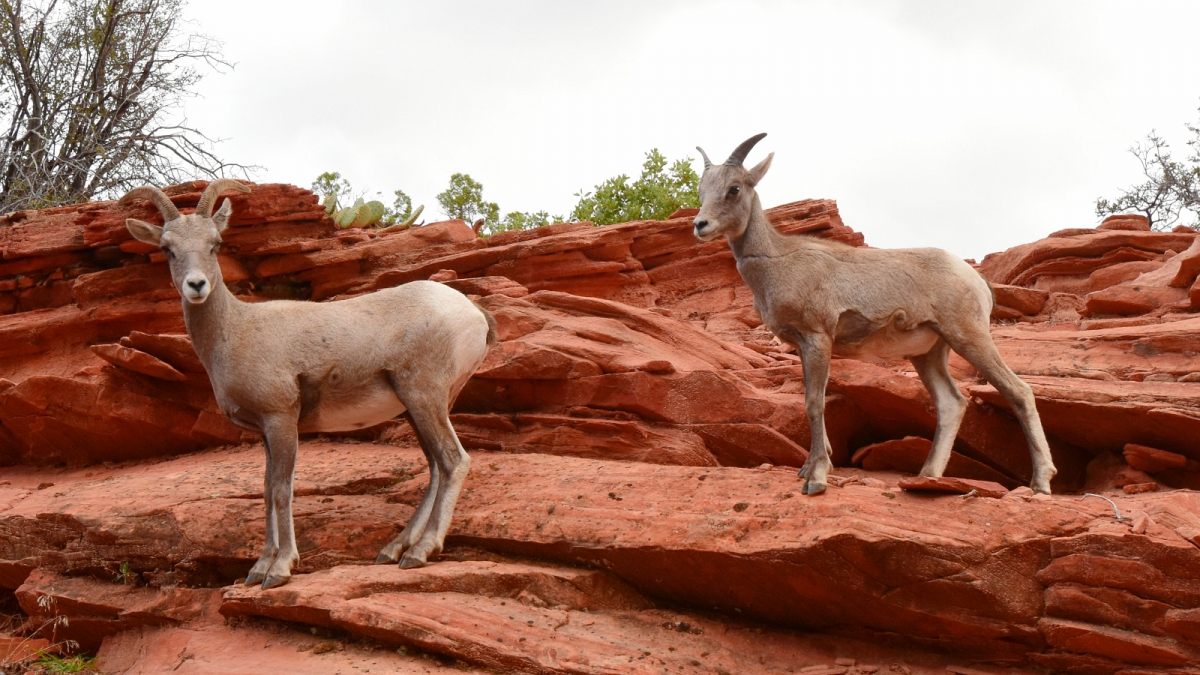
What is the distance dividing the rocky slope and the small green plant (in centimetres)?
8

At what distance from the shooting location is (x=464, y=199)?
26516mm

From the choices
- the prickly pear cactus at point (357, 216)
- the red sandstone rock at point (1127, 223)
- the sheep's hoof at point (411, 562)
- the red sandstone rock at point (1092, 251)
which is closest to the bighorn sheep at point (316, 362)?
the sheep's hoof at point (411, 562)

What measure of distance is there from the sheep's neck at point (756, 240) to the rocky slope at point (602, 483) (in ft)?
6.08

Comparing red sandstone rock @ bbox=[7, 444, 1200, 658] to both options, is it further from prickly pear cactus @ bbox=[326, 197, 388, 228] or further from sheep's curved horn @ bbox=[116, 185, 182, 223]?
prickly pear cactus @ bbox=[326, 197, 388, 228]

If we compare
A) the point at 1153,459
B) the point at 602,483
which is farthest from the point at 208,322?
the point at 1153,459

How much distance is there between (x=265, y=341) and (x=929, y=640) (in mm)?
5798

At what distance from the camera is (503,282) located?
12.6 m

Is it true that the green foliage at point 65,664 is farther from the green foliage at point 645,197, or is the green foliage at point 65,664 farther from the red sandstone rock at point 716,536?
the green foliage at point 645,197

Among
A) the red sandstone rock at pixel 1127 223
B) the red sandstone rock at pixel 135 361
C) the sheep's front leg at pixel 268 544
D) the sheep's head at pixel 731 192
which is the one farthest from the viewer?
the red sandstone rock at pixel 1127 223

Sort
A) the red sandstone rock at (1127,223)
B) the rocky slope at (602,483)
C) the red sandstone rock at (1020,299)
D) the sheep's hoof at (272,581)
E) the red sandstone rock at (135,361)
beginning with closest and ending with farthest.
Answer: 1. the rocky slope at (602,483)
2. the sheep's hoof at (272,581)
3. the red sandstone rock at (135,361)
4. the red sandstone rock at (1020,299)
5. the red sandstone rock at (1127,223)

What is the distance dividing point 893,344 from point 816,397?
1076mm

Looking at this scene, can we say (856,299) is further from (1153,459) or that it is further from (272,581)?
(272,581)

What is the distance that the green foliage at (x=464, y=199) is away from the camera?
26438mm

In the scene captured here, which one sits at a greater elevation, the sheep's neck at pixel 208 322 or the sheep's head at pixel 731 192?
the sheep's head at pixel 731 192
